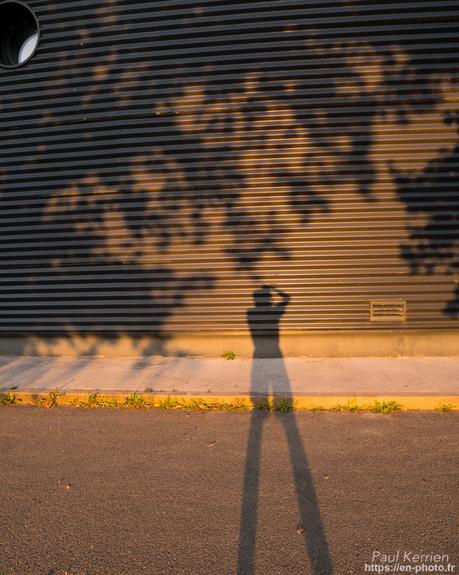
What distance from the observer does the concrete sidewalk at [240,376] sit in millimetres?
4688

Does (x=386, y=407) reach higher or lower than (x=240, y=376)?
lower

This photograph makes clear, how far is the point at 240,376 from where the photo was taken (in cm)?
528

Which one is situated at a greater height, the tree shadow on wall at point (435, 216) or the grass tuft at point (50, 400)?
the tree shadow on wall at point (435, 216)

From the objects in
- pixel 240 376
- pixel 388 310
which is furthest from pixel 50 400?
pixel 388 310

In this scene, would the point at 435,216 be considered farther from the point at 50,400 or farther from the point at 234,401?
the point at 50,400

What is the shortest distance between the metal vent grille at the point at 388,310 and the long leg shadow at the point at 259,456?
1.35m

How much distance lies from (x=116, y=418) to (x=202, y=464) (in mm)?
1424

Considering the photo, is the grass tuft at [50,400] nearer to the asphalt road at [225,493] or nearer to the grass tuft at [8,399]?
the grass tuft at [8,399]

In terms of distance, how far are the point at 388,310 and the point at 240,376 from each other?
261 cm

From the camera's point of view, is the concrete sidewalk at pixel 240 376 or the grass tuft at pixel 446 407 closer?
the grass tuft at pixel 446 407

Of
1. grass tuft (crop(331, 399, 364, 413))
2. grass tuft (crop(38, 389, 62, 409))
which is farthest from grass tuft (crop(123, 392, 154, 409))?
grass tuft (crop(331, 399, 364, 413))

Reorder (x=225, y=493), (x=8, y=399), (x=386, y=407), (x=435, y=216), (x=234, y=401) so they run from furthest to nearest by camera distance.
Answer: (x=435, y=216) < (x=8, y=399) < (x=234, y=401) < (x=386, y=407) < (x=225, y=493)

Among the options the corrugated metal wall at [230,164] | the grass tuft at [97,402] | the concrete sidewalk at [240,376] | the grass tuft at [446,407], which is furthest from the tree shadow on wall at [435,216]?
the grass tuft at [97,402]

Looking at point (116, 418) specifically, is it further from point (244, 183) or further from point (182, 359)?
point (244, 183)
